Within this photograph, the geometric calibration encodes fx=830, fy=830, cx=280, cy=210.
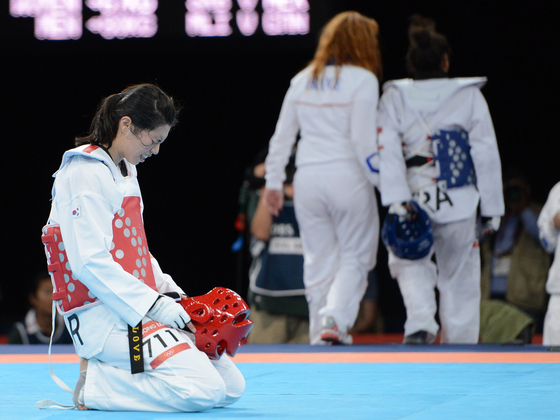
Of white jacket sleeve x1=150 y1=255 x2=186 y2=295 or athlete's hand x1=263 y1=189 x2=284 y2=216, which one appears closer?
white jacket sleeve x1=150 y1=255 x2=186 y2=295

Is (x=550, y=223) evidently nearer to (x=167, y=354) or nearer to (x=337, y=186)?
(x=337, y=186)

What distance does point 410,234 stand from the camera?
448 cm

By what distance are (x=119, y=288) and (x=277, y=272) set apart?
326 centimetres

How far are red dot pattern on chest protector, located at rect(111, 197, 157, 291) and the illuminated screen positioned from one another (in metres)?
4.11

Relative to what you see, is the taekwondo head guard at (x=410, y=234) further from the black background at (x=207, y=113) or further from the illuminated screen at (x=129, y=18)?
the black background at (x=207, y=113)

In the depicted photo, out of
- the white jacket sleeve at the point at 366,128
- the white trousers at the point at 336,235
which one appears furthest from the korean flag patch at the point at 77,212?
the white jacket sleeve at the point at 366,128

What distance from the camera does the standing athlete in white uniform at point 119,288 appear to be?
98.2 inches

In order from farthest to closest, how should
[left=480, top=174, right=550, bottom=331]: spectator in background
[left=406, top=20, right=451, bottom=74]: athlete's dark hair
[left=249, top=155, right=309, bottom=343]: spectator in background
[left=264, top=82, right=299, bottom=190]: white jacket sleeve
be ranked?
[left=480, top=174, right=550, bottom=331]: spectator in background → [left=249, top=155, right=309, bottom=343]: spectator in background → [left=264, top=82, right=299, bottom=190]: white jacket sleeve → [left=406, top=20, right=451, bottom=74]: athlete's dark hair

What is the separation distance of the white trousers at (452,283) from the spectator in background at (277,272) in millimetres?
1192

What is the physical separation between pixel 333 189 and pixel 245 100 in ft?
14.0

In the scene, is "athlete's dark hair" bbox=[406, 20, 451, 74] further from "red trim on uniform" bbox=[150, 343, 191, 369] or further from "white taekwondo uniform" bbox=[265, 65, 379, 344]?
"red trim on uniform" bbox=[150, 343, 191, 369]

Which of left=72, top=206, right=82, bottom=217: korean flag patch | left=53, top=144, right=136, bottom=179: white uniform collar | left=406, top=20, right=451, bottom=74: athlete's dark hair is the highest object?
left=406, top=20, right=451, bottom=74: athlete's dark hair

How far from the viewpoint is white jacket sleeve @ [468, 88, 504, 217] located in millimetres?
4520

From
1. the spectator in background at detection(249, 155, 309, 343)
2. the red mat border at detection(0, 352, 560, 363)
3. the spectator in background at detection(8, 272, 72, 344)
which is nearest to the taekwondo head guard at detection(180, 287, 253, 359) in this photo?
the red mat border at detection(0, 352, 560, 363)
